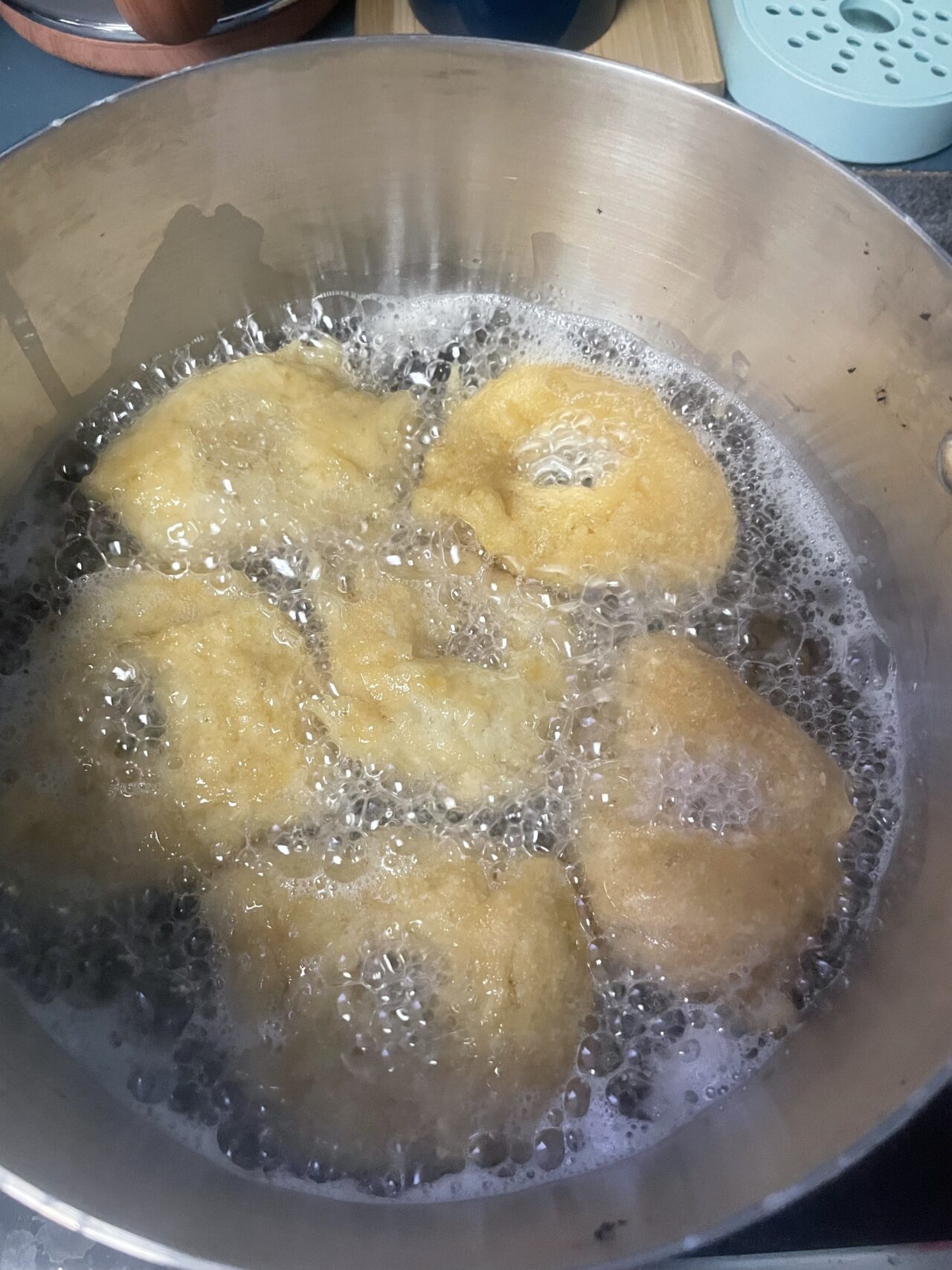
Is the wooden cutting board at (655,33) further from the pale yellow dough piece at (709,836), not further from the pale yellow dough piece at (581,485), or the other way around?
the pale yellow dough piece at (709,836)

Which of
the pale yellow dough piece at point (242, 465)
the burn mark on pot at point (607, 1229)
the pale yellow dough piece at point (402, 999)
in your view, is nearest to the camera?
the burn mark on pot at point (607, 1229)

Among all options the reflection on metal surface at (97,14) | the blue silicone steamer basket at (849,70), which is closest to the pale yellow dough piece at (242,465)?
the reflection on metal surface at (97,14)

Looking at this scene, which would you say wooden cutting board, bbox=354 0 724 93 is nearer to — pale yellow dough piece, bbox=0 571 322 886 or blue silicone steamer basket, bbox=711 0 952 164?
blue silicone steamer basket, bbox=711 0 952 164

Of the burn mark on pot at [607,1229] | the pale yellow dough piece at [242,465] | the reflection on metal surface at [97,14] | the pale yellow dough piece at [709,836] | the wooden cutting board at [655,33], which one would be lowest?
the pale yellow dough piece at [709,836]

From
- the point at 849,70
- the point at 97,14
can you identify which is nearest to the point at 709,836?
the point at 849,70

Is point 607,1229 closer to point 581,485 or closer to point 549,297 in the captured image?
point 581,485

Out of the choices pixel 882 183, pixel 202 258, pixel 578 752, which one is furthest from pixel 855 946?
pixel 202 258

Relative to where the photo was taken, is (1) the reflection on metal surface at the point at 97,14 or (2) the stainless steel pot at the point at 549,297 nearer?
(2) the stainless steel pot at the point at 549,297

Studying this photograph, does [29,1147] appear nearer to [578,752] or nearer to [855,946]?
[578,752]
